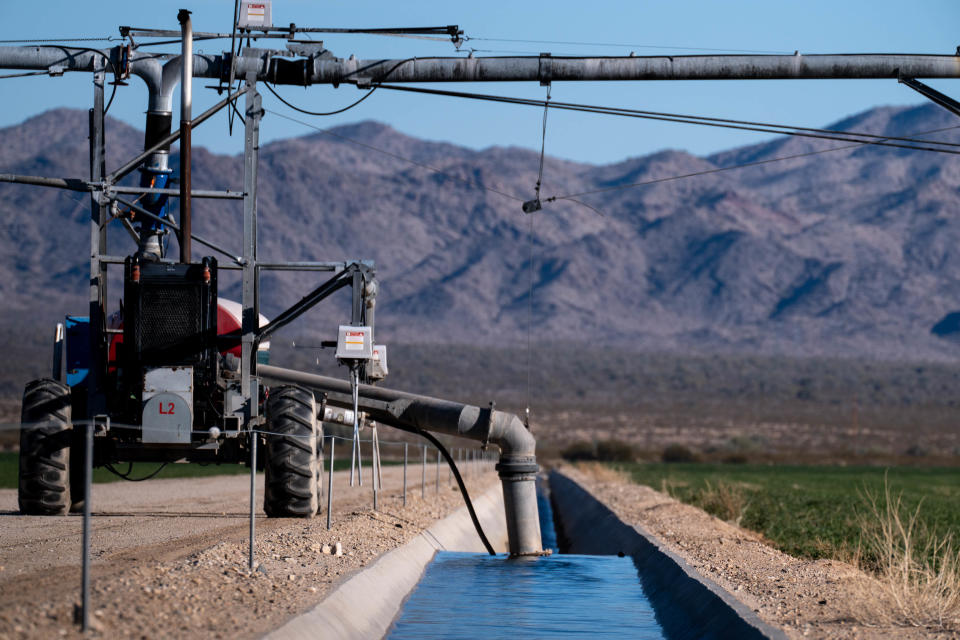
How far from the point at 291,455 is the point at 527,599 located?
498cm

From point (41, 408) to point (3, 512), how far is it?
4.15 meters

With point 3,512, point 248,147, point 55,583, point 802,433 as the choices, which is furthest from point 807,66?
point 802,433

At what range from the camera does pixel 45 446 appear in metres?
A: 20.4

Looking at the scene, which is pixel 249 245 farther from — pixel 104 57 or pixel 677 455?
pixel 677 455

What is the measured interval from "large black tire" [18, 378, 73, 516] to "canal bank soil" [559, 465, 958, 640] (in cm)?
885

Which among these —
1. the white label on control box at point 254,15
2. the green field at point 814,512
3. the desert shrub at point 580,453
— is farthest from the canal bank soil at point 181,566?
the desert shrub at point 580,453

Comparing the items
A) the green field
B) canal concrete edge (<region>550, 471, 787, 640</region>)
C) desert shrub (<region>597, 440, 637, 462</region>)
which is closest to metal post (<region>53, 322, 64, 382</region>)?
canal concrete edge (<region>550, 471, 787, 640</region>)

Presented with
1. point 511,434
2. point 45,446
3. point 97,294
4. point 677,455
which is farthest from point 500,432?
point 677,455

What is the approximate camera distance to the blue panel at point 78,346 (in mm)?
22312

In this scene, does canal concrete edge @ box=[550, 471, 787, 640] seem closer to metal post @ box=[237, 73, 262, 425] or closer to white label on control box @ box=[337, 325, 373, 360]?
white label on control box @ box=[337, 325, 373, 360]

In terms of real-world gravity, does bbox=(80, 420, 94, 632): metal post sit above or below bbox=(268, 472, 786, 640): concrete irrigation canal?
above

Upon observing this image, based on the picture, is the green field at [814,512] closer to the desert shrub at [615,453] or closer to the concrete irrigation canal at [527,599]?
the concrete irrigation canal at [527,599]

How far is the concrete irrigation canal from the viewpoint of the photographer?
13.1m

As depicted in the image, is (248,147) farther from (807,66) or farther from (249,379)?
(807,66)
